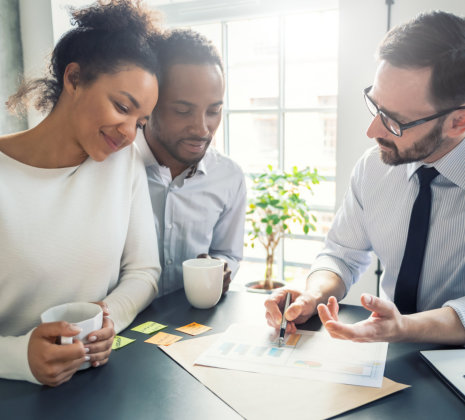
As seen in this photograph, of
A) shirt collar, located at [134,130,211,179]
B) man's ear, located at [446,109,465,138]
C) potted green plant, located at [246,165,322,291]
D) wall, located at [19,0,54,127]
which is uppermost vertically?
wall, located at [19,0,54,127]

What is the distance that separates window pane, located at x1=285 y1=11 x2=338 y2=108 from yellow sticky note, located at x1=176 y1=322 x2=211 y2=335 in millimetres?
2097

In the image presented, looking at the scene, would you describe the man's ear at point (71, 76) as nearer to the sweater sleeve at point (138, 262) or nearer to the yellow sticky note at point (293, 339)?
the sweater sleeve at point (138, 262)

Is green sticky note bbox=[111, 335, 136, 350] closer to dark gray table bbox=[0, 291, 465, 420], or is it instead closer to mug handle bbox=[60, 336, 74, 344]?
dark gray table bbox=[0, 291, 465, 420]

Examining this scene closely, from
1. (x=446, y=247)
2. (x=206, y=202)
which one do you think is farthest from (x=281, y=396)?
(x=206, y=202)

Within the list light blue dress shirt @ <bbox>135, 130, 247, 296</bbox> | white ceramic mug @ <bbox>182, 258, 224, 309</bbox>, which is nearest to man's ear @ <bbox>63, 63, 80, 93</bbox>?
light blue dress shirt @ <bbox>135, 130, 247, 296</bbox>

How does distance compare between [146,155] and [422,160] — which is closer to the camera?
[422,160]

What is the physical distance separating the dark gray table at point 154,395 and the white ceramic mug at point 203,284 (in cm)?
22

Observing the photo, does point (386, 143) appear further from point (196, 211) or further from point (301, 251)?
point (301, 251)

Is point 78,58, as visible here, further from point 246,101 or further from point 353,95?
point 246,101

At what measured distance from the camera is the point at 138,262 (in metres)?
1.16

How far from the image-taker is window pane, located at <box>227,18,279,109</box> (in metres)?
2.87

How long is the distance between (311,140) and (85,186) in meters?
2.03

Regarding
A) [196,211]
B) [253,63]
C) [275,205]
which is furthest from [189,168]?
[253,63]

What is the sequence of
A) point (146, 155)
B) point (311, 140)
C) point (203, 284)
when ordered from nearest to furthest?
point (203, 284) → point (146, 155) → point (311, 140)
